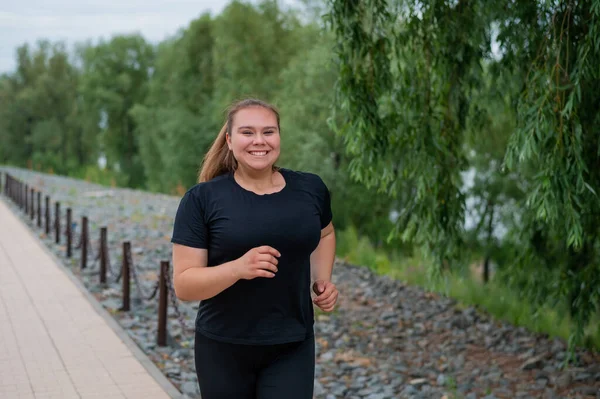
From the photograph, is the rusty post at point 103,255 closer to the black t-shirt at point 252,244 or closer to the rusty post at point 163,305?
the rusty post at point 163,305

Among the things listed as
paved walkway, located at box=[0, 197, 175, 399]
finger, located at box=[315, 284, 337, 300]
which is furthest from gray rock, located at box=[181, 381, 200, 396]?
finger, located at box=[315, 284, 337, 300]

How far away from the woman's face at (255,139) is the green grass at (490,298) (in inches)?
198

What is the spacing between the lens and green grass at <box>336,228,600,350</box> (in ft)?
30.0

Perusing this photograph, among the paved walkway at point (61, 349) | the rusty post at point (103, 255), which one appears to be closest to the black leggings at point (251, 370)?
the paved walkway at point (61, 349)

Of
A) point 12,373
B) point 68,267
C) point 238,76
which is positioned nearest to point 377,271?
point 68,267

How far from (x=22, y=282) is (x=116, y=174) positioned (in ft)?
159

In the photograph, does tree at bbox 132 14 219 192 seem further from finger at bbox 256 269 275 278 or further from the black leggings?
finger at bbox 256 269 275 278

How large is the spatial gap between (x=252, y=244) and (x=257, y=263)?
172 millimetres

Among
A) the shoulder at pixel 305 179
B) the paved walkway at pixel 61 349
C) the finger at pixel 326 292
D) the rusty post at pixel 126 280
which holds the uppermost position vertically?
the shoulder at pixel 305 179

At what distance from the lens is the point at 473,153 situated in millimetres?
21922

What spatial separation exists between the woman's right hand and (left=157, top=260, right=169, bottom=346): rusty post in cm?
539

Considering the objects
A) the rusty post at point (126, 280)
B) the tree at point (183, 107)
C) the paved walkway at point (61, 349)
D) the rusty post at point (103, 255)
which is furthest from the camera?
the tree at point (183, 107)

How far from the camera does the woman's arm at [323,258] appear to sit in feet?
10.7

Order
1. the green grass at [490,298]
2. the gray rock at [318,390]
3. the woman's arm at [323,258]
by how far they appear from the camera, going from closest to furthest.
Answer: the woman's arm at [323,258]
the gray rock at [318,390]
the green grass at [490,298]
